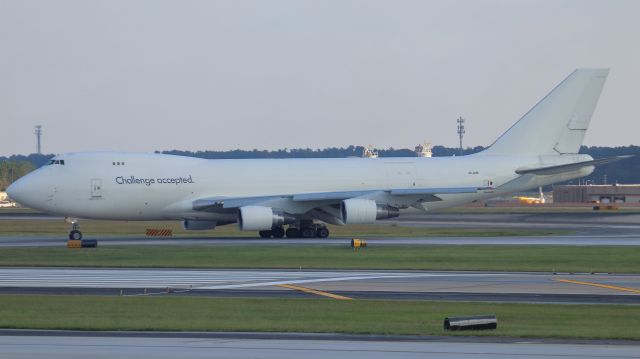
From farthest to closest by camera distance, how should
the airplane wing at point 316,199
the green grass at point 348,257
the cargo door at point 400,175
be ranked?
the cargo door at point 400,175 → the airplane wing at point 316,199 → the green grass at point 348,257

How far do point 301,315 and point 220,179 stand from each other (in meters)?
31.6

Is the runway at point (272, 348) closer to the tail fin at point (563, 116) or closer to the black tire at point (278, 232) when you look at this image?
the black tire at point (278, 232)

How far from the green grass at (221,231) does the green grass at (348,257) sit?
11.7 metres

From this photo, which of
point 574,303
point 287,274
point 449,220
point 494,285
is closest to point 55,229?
point 449,220

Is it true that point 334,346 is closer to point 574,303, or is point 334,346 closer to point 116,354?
point 116,354

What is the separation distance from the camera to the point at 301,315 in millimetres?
21109

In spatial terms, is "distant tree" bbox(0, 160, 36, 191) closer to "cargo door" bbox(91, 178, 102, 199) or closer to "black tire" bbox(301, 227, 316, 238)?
"cargo door" bbox(91, 178, 102, 199)

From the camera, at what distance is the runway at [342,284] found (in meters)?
25.3

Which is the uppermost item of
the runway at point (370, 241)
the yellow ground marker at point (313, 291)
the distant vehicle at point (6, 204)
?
the distant vehicle at point (6, 204)

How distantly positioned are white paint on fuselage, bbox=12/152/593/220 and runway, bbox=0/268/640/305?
54.3 ft

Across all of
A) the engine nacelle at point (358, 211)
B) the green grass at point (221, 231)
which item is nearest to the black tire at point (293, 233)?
the green grass at point (221, 231)

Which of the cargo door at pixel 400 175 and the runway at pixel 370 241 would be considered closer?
the runway at pixel 370 241

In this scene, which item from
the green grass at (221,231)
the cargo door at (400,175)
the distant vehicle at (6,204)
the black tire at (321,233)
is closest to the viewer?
the black tire at (321,233)

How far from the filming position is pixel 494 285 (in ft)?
91.0
